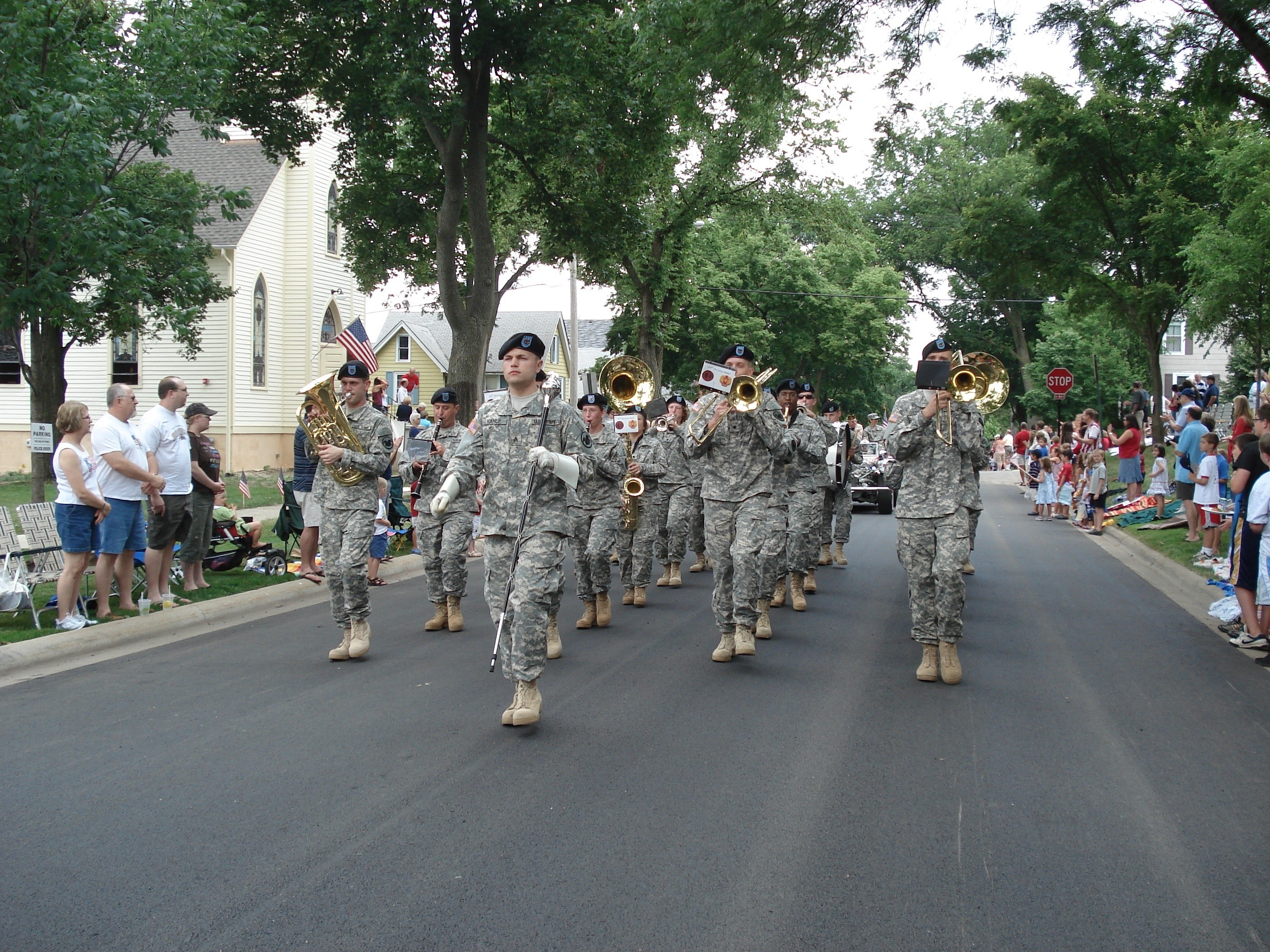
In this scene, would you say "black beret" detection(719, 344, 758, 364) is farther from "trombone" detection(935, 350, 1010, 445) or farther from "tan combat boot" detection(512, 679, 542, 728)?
"tan combat boot" detection(512, 679, 542, 728)

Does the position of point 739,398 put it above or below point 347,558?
above

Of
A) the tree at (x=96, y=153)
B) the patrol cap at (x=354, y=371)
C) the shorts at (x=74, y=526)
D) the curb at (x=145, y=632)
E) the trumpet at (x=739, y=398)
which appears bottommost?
the curb at (x=145, y=632)

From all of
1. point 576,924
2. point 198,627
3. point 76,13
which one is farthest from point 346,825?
point 76,13


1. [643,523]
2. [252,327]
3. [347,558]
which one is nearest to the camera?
[347,558]

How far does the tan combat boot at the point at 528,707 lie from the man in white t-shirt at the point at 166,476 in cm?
500

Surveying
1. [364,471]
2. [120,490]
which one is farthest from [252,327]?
[364,471]

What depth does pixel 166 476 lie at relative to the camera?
9.66m

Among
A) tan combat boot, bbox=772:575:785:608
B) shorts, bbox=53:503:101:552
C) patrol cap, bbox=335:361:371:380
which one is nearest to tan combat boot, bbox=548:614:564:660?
patrol cap, bbox=335:361:371:380

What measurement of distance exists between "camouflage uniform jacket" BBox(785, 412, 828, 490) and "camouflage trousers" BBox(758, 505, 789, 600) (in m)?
1.63

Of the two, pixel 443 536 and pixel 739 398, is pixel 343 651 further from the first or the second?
pixel 739 398

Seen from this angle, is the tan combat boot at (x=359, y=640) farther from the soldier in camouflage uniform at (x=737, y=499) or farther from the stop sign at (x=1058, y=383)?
the stop sign at (x=1058, y=383)

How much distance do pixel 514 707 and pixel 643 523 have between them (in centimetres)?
484

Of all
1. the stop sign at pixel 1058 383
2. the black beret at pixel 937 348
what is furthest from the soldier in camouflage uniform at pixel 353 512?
the stop sign at pixel 1058 383

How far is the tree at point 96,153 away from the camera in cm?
994
